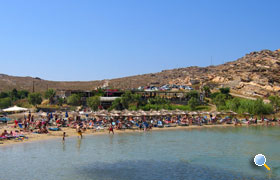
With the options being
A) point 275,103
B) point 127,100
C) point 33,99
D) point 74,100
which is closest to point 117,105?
point 127,100

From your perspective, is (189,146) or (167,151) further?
(189,146)

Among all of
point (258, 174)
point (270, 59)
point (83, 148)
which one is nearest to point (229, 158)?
point (258, 174)

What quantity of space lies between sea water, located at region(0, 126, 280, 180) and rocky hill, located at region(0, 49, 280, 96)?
1874 inches

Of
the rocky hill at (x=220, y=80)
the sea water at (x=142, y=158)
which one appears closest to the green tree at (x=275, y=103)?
the rocky hill at (x=220, y=80)

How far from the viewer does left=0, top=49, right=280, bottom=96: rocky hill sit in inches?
3046

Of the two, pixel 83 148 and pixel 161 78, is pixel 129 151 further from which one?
pixel 161 78

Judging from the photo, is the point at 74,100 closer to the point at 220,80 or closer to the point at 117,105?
the point at 117,105

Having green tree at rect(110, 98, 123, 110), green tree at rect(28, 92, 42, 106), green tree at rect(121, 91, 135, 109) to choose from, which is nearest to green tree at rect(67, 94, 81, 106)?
green tree at rect(28, 92, 42, 106)

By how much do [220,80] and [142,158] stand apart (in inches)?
2899

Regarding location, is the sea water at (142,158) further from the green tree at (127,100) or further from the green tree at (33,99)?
the green tree at (33,99)

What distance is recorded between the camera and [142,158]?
21.0m

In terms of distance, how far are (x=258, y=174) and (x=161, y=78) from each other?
110m

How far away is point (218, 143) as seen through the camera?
2780cm

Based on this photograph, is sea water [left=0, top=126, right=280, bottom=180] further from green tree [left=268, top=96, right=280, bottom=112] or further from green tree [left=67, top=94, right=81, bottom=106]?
green tree [left=67, top=94, right=81, bottom=106]
